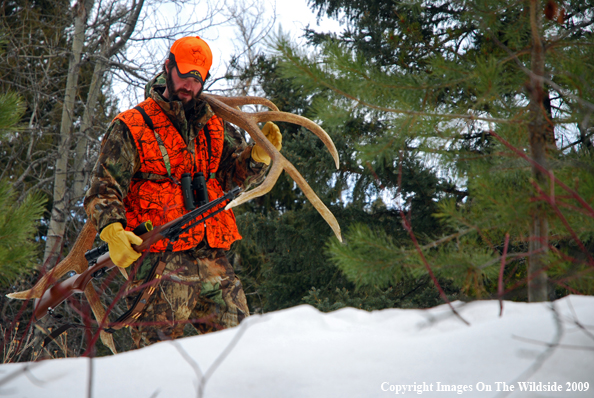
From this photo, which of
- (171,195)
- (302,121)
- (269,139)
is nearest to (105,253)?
(171,195)

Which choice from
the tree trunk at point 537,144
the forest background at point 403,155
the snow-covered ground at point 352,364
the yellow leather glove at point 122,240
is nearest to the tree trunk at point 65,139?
the forest background at point 403,155

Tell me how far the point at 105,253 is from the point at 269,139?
1277mm

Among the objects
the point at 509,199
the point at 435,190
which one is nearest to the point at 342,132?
the point at 435,190

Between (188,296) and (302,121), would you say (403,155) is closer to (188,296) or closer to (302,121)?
(302,121)

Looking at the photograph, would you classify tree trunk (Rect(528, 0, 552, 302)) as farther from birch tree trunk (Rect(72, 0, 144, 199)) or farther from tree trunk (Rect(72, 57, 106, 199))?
tree trunk (Rect(72, 57, 106, 199))

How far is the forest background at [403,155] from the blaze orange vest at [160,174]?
53 cm

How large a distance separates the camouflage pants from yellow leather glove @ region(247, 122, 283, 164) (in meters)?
0.66

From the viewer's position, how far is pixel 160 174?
278 cm

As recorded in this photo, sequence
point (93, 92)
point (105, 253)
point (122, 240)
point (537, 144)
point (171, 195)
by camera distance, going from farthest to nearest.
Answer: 1. point (93, 92)
2. point (105, 253)
3. point (171, 195)
4. point (122, 240)
5. point (537, 144)

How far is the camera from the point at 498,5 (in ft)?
8.33

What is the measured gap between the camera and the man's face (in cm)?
278

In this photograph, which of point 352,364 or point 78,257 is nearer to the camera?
point 352,364

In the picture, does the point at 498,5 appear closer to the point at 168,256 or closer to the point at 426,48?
the point at 168,256

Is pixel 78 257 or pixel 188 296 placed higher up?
pixel 78 257
